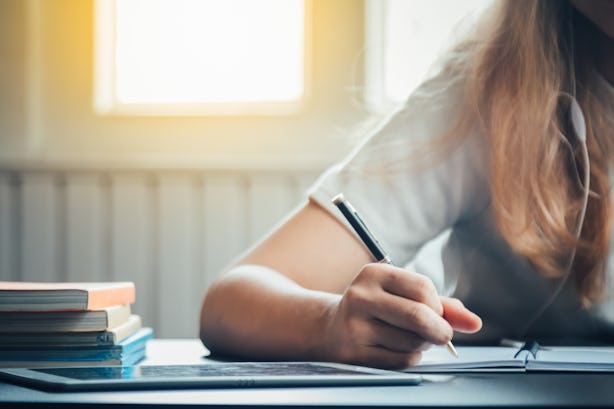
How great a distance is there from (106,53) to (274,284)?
4.15 ft

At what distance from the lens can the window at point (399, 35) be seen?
1.75 meters

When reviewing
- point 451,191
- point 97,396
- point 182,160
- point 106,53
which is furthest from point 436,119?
point 106,53

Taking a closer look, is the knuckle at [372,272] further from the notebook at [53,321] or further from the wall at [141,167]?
the wall at [141,167]

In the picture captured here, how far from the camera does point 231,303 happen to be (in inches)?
28.6

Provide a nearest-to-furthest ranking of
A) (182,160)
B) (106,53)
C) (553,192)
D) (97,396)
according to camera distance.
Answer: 1. (97,396)
2. (553,192)
3. (182,160)
4. (106,53)

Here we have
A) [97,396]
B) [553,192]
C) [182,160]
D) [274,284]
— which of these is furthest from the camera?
[182,160]

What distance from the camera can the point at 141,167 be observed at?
1707 mm

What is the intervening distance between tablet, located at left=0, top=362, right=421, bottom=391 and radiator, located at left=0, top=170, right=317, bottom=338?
3.87 ft

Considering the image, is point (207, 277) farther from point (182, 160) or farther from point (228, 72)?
point (228, 72)

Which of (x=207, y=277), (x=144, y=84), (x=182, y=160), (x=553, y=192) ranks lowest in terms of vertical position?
(x=207, y=277)

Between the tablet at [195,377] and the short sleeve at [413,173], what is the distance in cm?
35

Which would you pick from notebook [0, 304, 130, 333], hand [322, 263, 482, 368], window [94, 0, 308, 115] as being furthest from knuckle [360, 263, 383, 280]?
window [94, 0, 308, 115]

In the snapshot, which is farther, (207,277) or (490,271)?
(207,277)

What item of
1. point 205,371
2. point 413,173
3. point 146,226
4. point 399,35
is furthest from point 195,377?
point 399,35
